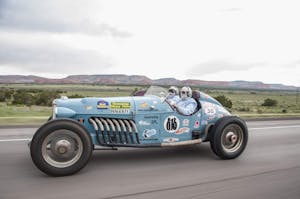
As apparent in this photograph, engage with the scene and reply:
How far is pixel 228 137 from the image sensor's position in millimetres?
6945

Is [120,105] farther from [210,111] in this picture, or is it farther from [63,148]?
[210,111]

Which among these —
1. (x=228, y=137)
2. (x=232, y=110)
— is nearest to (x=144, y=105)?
(x=228, y=137)

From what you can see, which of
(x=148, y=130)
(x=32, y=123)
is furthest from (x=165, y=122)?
(x=32, y=123)

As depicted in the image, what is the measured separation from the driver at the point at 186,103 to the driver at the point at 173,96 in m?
0.08

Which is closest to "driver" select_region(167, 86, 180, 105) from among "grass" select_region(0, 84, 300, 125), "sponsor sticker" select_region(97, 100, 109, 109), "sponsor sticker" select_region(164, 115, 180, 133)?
"sponsor sticker" select_region(164, 115, 180, 133)

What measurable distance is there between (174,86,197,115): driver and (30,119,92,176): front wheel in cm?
207

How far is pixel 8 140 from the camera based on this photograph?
8141 mm

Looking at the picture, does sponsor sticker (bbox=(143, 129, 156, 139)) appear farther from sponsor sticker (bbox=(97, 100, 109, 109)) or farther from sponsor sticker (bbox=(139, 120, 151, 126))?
sponsor sticker (bbox=(97, 100, 109, 109))

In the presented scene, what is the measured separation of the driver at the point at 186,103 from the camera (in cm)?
673

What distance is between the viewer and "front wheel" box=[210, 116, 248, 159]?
6742 millimetres

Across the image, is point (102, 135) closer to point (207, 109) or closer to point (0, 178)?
point (0, 178)

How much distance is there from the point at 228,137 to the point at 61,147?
340cm

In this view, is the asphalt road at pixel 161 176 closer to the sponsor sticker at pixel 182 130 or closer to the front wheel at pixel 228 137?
the front wheel at pixel 228 137

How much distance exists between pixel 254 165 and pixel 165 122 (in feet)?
6.30
